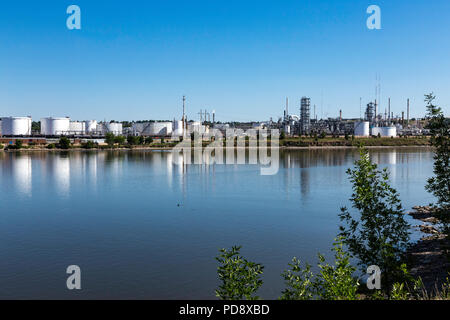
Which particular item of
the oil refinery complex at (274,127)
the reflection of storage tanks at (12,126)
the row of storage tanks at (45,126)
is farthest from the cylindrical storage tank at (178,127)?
the reflection of storage tanks at (12,126)

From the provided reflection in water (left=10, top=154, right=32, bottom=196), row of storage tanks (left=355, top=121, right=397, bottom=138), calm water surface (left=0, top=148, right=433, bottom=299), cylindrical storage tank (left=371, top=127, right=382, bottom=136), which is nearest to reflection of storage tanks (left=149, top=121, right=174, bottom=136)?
row of storage tanks (left=355, top=121, right=397, bottom=138)

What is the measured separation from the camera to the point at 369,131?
5645 inches

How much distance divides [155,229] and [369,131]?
133 metres

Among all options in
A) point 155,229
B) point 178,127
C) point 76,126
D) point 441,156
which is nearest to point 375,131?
point 178,127

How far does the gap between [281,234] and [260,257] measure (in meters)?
4.48

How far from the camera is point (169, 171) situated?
5566 centimetres

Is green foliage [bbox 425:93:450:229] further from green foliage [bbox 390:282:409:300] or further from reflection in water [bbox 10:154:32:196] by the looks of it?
reflection in water [bbox 10:154:32:196]

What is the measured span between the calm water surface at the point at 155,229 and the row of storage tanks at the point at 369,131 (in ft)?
324

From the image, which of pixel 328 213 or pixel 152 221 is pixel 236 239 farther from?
pixel 328 213

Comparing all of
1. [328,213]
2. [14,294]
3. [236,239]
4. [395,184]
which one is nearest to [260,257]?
[236,239]

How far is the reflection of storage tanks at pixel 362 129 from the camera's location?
140000 millimetres

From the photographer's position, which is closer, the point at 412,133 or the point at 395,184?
the point at 395,184

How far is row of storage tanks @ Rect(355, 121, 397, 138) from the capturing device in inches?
5512
